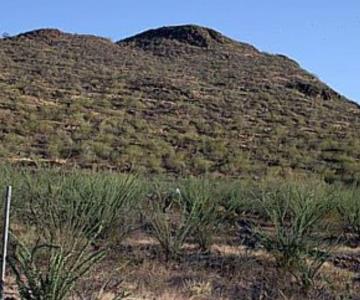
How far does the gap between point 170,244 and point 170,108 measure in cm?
3180

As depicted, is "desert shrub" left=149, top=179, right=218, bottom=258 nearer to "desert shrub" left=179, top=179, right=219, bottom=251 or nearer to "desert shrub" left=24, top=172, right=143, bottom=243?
"desert shrub" left=179, top=179, right=219, bottom=251

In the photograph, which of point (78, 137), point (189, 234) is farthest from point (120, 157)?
point (189, 234)

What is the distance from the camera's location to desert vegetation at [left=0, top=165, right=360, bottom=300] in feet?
34.7

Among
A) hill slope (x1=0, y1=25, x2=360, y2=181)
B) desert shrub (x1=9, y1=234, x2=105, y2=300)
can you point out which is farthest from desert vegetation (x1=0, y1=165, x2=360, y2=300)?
hill slope (x1=0, y1=25, x2=360, y2=181)

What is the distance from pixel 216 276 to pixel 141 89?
3602 cm

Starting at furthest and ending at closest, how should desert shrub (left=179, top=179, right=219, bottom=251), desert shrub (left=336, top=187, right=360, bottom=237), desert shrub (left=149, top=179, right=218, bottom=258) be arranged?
desert shrub (left=336, top=187, right=360, bottom=237)
desert shrub (left=179, top=179, right=219, bottom=251)
desert shrub (left=149, top=179, right=218, bottom=258)

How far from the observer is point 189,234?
1468 cm

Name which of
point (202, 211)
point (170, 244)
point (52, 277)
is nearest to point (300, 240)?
point (170, 244)

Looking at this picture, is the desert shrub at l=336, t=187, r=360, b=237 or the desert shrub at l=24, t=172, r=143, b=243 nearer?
the desert shrub at l=24, t=172, r=143, b=243

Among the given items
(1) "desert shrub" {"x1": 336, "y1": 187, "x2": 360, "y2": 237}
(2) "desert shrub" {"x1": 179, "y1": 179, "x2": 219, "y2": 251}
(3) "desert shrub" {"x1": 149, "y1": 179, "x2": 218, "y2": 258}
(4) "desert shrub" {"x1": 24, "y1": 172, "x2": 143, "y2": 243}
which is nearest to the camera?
(4) "desert shrub" {"x1": 24, "y1": 172, "x2": 143, "y2": 243}

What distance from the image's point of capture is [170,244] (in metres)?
13.5

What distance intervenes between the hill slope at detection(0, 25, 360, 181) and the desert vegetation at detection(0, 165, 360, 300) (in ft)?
49.4

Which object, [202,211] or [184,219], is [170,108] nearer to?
[202,211]

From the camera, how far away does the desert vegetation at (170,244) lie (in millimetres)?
10586
